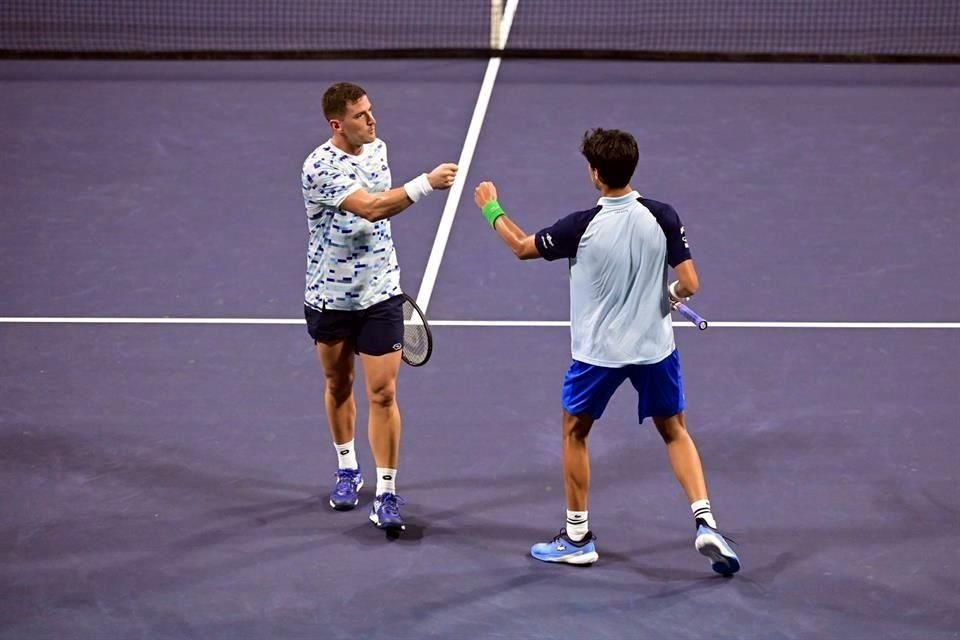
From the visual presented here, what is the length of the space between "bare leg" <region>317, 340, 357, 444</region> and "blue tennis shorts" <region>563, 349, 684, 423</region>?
1.14m

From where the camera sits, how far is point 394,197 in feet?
21.1

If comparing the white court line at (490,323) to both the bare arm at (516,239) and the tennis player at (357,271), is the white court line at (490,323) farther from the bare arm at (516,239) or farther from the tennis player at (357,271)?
the bare arm at (516,239)

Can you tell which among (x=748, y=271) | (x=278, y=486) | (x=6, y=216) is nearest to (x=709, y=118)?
(x=748, y=271)

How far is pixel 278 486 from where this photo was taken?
290 inches

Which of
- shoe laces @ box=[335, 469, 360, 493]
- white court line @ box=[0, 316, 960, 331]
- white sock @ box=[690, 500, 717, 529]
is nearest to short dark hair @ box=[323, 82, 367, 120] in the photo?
shoe laces @ box=[335, 469, 360, 493]

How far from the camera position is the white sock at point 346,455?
7238 millimetres

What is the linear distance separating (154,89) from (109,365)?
5267 mm

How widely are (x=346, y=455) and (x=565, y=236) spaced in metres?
1.74

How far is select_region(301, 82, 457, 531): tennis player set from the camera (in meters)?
6.57

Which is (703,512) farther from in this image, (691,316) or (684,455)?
(691,316)

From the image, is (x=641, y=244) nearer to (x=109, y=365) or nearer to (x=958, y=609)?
(x=958, y=609)

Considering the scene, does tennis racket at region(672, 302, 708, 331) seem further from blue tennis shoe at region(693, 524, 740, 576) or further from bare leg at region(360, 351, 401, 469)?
bare leg at region(360, 351, 401, 469)

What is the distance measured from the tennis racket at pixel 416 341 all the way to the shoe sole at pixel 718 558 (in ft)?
5.07

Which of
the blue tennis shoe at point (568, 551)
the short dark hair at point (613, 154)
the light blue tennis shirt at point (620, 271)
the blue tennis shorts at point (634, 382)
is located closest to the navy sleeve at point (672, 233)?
the light blue tennis shirt at point (620, 271)
